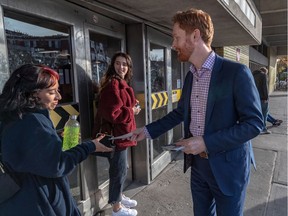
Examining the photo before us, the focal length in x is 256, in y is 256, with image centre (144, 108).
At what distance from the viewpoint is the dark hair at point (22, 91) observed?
1.39 meters

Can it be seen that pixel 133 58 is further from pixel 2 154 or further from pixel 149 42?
pixel 2 154

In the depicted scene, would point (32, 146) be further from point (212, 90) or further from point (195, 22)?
point (195, 22)

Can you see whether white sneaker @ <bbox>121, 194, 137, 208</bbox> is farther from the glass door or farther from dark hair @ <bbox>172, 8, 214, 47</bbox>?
dark hair @ <bbox>172, 8, 214, 47</bbox>

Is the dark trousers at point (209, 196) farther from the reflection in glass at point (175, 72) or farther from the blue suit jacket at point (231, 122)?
the reflection in glass at point (175, 72)

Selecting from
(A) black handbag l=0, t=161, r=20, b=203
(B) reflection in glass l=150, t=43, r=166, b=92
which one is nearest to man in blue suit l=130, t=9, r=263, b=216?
(A) black handbag l=0, t=161, r=20, b=203

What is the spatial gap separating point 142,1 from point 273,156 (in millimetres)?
4235

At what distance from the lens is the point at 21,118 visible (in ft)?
4.55

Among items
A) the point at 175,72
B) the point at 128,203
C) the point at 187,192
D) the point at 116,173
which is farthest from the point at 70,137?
the point at 175,72

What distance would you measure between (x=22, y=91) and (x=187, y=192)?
291 centimetres

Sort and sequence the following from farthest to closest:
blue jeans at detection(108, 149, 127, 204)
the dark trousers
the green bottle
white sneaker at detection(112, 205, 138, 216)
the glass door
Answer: the glass door, white sneaker at detection(112, 205, 138, 216), blue jeans at detection(108, 149, 127, 204), the green bottle, the dark trousers

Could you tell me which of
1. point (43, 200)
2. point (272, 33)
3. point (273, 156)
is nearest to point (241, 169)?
point (43, 200)

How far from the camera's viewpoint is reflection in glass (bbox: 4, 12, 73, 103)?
209 centimetres

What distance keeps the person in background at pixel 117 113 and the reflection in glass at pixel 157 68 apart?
113cm

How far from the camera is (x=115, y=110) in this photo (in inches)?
104
